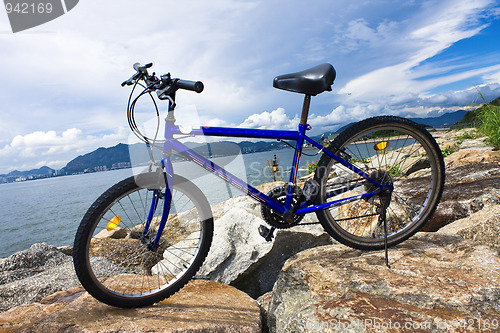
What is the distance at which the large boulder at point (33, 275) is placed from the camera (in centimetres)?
339

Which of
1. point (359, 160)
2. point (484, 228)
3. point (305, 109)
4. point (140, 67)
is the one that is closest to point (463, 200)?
point (484, 228)

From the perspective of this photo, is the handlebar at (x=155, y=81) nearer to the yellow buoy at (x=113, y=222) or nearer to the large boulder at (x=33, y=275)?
the yellow buoy at (x=113, y=222)

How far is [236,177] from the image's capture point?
299 cm

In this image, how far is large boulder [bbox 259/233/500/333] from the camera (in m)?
1.86

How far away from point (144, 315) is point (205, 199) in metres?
1.17

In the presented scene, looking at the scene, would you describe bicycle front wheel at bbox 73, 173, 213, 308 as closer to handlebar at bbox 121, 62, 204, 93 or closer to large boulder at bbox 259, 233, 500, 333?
handlebar at bbox 121, 62, 204, 93

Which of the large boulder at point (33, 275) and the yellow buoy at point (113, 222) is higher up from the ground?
the yellow buoy at point (113, 222)

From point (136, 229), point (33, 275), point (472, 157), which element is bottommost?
point (33, 275)

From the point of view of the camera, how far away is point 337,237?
3.02 m

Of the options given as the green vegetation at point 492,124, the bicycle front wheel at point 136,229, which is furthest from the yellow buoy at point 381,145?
the green vegetation at point 492,124

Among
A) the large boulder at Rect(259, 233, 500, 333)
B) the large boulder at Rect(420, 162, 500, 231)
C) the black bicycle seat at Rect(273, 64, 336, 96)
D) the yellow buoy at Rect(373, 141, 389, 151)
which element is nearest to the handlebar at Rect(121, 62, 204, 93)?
the black bicycle seat at Rect(273, 64, 336, 96)

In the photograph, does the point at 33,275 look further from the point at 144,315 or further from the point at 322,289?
the point at 322,289

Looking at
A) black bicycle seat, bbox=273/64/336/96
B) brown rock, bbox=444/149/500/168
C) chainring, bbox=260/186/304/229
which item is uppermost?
black bicycle seat, bbox=273/64/336/96

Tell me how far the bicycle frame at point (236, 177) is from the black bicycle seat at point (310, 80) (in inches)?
15.9
